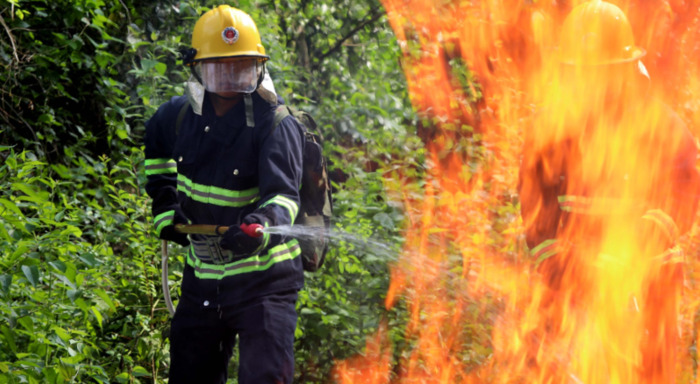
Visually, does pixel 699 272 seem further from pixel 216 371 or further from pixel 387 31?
pixel 216 371

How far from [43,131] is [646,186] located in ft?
16.4

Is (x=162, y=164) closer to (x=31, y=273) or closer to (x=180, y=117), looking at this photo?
(x=180, y=117)

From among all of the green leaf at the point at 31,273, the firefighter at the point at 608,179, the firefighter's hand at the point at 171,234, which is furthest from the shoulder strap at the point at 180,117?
the firefighter at the point at 608,179

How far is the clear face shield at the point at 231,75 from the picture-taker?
3791 millimetres

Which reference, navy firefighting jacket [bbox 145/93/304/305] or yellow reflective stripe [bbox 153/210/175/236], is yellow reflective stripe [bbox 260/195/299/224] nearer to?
navy firefighting jacket [bbox 145/93/304/305]

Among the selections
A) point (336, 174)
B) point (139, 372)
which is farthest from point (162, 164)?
point (336, 174)

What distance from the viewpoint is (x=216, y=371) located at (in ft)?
12.6

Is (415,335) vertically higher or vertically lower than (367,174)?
lower

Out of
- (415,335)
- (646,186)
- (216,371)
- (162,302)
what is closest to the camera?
(216,371)

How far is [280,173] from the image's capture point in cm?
356

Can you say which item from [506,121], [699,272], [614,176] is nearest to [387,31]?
[506,121]

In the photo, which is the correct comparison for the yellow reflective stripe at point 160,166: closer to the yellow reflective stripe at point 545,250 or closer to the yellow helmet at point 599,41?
the yellow reflective stripe at point 545,250

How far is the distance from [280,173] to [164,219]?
803 mm

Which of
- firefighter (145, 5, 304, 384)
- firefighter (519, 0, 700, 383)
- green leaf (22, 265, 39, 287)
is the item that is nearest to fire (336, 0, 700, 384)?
firefighter (519, 0, 700, 383)
